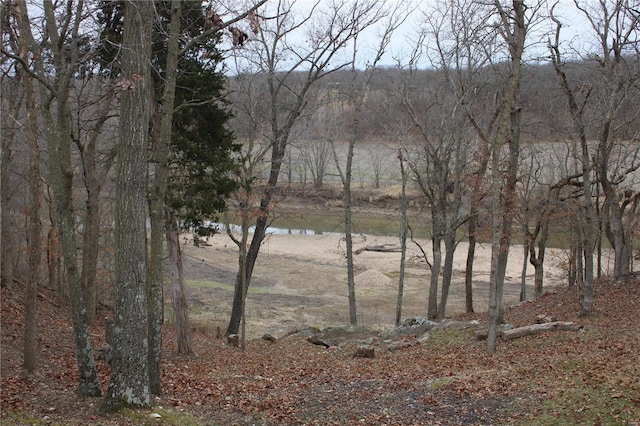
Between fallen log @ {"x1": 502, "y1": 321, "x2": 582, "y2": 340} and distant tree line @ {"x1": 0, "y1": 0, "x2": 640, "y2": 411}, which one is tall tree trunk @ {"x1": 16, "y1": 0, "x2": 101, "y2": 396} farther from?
fallen log @ {"x1": 502, "y1": 321, "x2": 582, "y2": 340}

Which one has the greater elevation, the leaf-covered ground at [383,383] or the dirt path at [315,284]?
the leaf-covered ground at [383,383]

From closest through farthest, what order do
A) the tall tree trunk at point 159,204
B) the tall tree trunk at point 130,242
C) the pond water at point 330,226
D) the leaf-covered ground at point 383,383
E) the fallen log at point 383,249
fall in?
the tall tree trunk at point 130,242
the leaf-covered ground at point 383,383
the tall tree trunk at point 159,204
the fallen log at point 383,249
the pond water at point 330,226

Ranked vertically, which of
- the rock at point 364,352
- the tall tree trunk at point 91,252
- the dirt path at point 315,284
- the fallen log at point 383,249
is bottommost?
the dirt path at point 315,284

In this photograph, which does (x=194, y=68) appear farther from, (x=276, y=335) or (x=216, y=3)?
(x=276, y=335)

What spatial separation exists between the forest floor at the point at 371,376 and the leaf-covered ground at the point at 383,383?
0.08ft

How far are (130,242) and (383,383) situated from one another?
17.1 feet

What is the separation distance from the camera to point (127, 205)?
7.16 metres

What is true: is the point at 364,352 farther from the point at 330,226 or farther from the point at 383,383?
the point at 330,226

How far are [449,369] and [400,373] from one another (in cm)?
92

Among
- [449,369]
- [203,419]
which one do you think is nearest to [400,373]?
[449,369]

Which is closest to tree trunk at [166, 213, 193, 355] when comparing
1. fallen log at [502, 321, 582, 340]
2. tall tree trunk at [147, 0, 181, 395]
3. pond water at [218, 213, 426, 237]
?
tall tree trunk at [147, 0, 181, 395]

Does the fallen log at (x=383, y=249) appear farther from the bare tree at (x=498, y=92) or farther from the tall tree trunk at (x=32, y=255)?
the tall tree trunk at (x=32, y=255)

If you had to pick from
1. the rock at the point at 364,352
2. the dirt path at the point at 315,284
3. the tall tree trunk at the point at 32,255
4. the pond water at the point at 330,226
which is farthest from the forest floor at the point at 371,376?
the pond water at the point at 330,226

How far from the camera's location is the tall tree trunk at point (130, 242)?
7137mm
